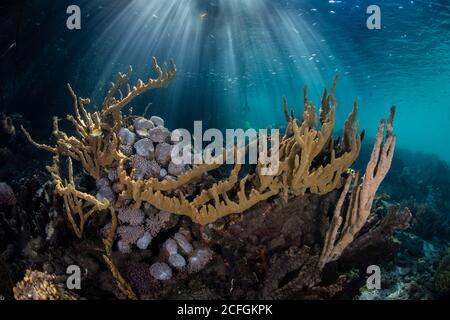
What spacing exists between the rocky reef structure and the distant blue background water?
34.5 feet

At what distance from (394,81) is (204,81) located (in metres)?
20.5

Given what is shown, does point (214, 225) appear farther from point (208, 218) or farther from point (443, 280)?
point (443, 280)

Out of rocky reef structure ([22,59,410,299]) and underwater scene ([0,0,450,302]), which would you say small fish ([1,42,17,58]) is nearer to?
underwater scene ([0,0,450,302])

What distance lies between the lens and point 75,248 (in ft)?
14.4

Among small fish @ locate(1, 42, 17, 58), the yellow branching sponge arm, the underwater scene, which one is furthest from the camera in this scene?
small fish @ locate(1, 42, 17, 58)

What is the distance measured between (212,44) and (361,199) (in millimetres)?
20398

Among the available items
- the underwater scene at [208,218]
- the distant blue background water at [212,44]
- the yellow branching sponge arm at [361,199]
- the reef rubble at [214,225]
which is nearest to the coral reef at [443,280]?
the underwater scene at [208,218]

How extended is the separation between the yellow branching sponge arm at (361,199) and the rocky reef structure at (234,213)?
0.04ft

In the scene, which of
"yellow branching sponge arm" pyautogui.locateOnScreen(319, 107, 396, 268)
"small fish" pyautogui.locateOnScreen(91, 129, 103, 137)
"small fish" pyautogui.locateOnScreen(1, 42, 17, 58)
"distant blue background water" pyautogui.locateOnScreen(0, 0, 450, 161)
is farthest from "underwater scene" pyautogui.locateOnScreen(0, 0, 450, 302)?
"distant blue background water" pyautogui.locateOnScreen(0, 0, 450, 161)

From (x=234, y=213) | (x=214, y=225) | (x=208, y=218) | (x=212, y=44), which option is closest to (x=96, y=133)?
(x=208, y=218)

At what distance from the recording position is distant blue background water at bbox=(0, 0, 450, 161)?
14.3 meters

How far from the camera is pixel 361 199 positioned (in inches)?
148
